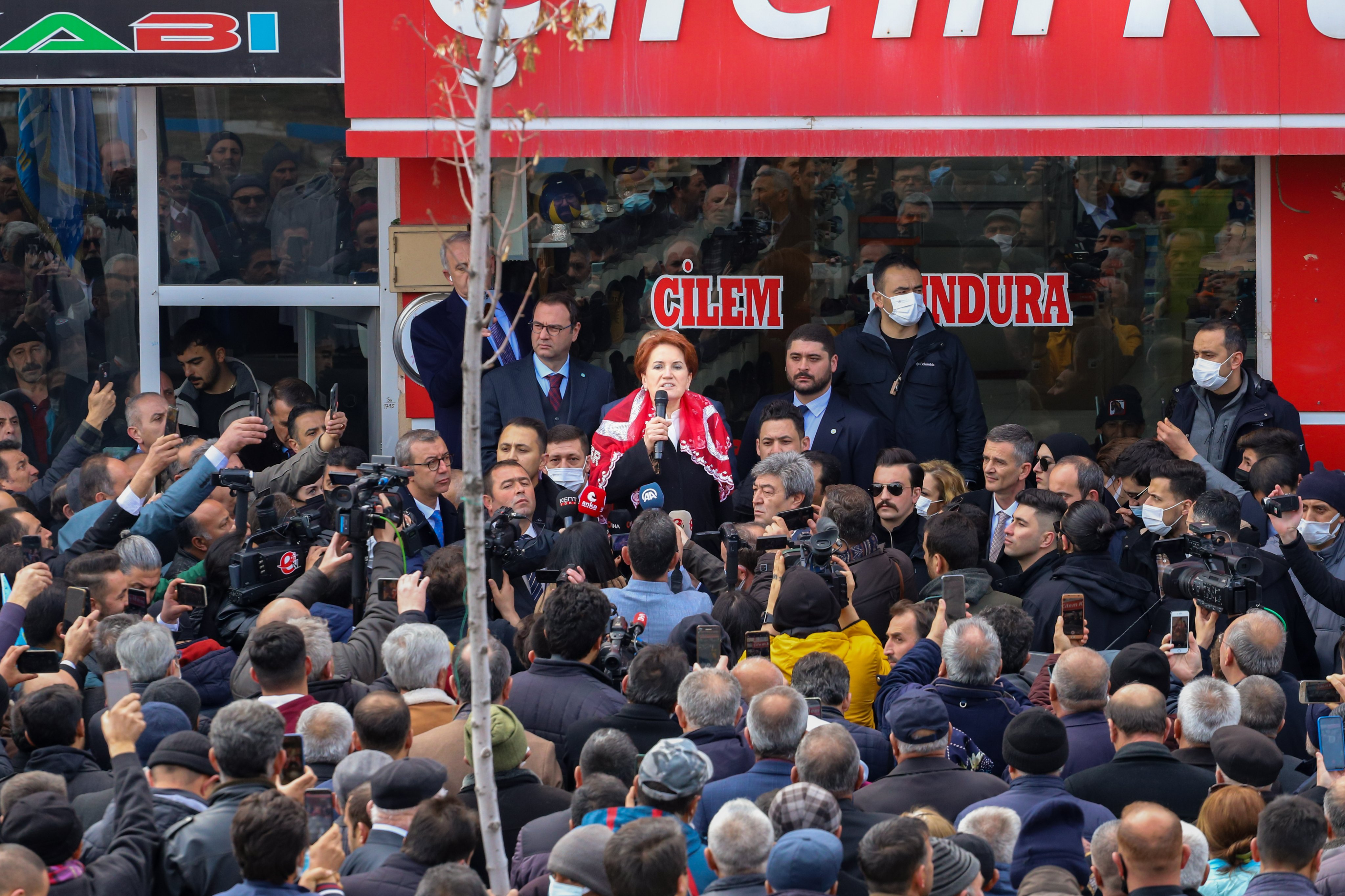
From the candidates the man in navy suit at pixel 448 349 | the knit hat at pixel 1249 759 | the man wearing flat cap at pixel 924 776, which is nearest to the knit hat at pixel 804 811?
the man wearing flat cap at pixel 924 776

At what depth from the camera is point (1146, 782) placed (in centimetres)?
520

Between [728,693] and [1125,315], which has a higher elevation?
[1125,315]

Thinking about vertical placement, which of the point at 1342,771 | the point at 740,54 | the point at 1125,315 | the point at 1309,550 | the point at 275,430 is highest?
the point at 740,54

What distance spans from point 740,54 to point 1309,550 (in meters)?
4.33

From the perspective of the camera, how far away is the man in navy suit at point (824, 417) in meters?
8.80

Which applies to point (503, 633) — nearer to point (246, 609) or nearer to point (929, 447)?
point (246, 609)

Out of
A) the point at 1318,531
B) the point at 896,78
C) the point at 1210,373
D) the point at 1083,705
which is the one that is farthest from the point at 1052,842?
Result: the point at 896,78

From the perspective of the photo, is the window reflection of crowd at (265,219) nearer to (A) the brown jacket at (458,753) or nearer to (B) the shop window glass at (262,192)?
(B) the shop window glass at (262,192)

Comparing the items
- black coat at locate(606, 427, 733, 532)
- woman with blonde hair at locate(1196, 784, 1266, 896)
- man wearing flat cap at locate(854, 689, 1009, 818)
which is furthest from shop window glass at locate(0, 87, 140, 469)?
woman with blonde hair at locate(1196, 784, 1266, 896)

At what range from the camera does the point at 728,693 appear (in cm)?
531

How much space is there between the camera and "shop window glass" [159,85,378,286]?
10602 mm

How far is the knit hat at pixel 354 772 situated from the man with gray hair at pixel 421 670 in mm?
673

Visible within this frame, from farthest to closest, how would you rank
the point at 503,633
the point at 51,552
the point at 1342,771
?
1. the point at 51,552
2. the point at 503,633
3. the point at 1342,771

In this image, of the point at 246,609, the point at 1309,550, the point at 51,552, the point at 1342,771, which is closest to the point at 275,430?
the point at 51,552
